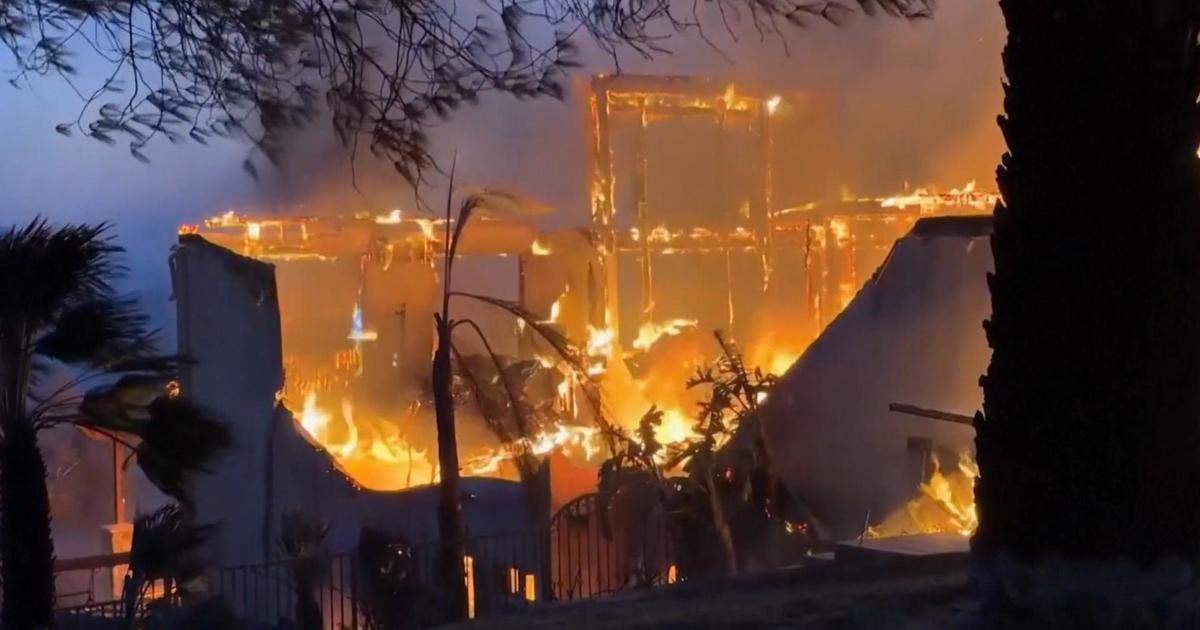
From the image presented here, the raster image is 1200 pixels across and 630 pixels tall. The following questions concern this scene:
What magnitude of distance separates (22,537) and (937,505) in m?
8.05

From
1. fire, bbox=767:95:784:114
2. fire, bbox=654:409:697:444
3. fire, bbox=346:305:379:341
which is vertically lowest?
fire, bbox=654:409:697:444

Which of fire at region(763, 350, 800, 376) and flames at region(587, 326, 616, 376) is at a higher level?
flames at region(587, 326, 616, 376)

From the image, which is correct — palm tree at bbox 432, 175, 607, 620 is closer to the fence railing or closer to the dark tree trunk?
the fence railing

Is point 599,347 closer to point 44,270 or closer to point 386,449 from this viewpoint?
point 386,449

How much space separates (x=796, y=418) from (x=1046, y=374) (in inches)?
314

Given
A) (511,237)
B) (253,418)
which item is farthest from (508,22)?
(511,237)

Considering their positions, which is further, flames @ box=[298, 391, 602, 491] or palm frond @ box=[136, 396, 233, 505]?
flames @ box=[298, 391, 602, 491]

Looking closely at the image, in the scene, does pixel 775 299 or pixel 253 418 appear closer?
pixel 253 418

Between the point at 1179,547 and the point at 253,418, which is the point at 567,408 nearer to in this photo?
the point at 253,418

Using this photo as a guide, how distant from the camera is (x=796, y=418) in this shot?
13.2m

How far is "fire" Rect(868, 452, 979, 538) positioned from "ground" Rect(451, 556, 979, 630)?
4.49 meters

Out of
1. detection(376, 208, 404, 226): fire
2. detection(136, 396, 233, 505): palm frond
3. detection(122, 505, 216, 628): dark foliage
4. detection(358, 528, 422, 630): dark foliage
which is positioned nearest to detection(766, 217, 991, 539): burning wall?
detection(358, 528, 422, 630): dark foliage

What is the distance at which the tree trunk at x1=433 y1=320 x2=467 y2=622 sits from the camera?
38.5 feet

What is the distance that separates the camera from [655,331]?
1725 cm
